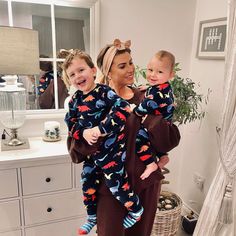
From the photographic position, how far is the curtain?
1.53m

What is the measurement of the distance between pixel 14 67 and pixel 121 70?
26.1 inches

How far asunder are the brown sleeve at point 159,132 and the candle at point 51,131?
2.82 feet

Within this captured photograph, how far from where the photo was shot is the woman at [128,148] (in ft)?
3.67

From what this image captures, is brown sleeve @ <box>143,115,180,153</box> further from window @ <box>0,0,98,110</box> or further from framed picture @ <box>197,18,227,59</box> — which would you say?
framed picture @ <box>197,18,227,59</box>

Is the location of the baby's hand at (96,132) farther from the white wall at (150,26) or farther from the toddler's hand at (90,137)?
the white wall at (150,26)

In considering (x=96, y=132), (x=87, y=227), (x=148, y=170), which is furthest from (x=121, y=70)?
(x=87, y=227)

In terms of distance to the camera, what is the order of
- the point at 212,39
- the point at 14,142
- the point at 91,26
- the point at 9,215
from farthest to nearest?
the point at 212,39, the point at 91,26, the point at 14,142, the point at 9,215

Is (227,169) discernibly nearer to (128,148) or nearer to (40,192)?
(128,148)

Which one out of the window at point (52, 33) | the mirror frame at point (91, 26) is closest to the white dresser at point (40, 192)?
the mirror frame at point (91, 26)

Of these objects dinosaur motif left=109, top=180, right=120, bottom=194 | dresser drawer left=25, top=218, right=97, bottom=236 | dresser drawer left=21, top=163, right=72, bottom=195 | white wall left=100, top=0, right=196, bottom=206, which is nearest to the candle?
dresser drawer left=21, top=163, right=72, bottom=195

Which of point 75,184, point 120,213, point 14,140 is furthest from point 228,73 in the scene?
point 14,140

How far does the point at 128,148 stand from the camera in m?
1.12

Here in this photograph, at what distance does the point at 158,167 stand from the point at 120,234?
1.14ft

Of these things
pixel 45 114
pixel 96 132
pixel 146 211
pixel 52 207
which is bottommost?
pixel 52 207
